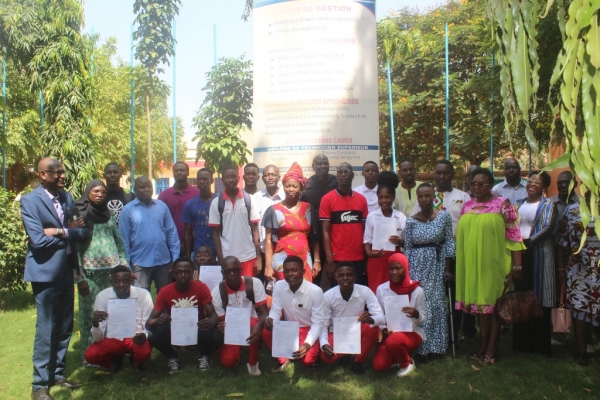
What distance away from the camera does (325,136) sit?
→ 281 inches

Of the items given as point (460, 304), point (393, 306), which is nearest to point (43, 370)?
point (393, 306)

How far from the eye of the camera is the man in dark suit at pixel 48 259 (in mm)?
4332

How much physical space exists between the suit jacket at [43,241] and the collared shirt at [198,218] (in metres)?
A: 1.69

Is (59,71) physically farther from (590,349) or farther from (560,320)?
(590,349)

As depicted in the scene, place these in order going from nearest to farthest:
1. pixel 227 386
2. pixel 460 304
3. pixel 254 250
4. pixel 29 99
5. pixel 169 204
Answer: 1. pixel 227 386
2. pixel 460 304
3. pixel 254 250
4. pixel 169 204
5. pixel 29 99

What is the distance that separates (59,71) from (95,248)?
10.0m

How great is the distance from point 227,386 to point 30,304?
5076 mm

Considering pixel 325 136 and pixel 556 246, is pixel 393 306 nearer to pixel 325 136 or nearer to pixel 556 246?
pixel 556 246

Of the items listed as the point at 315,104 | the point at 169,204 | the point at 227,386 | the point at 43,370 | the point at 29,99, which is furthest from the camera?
the point at 29,99

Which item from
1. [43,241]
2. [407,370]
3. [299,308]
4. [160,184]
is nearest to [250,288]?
[299,308]

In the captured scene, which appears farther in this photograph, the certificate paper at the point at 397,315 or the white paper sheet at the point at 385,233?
the white paper sheet at the point at 385,233

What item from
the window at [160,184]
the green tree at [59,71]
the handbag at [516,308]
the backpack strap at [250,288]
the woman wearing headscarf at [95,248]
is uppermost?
the green tree at [59,71]

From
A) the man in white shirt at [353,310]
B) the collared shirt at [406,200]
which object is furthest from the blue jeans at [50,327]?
the collared shirt at [406,200]

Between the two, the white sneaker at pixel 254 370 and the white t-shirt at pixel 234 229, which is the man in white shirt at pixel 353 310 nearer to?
the white sneaker at pixel 254 370
